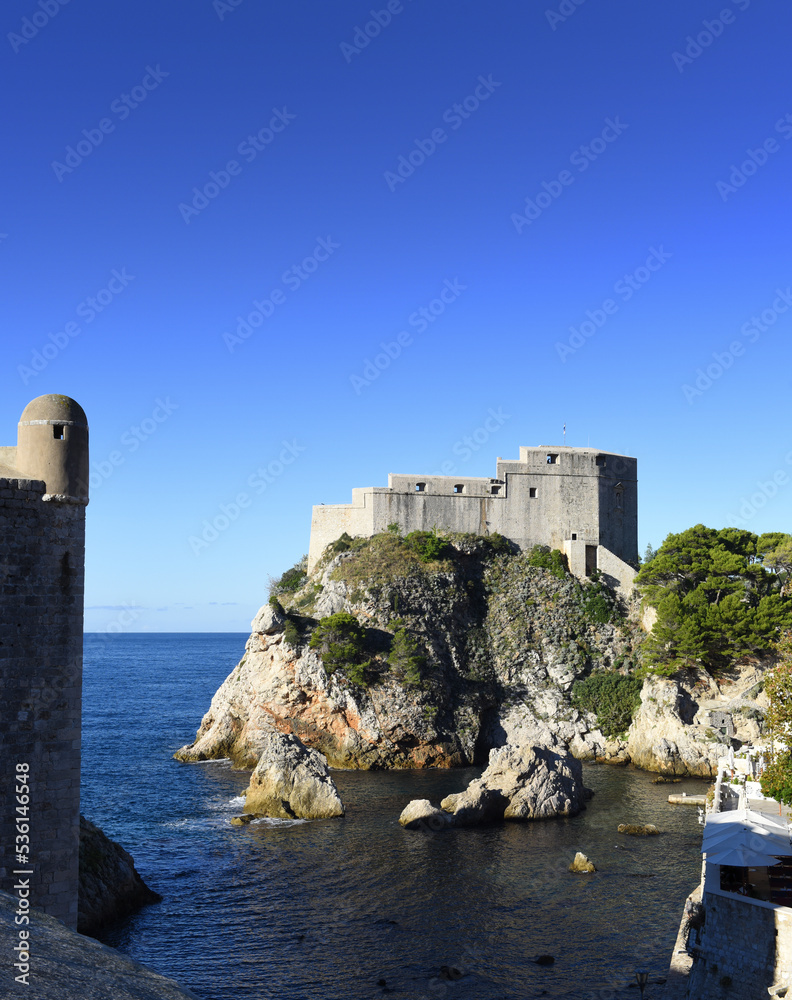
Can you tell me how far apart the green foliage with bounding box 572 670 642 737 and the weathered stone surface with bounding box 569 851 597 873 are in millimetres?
20935

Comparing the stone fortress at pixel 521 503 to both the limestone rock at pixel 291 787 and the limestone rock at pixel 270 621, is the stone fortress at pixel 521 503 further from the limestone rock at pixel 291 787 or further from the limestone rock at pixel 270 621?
the limestone rock at pixel 291 787

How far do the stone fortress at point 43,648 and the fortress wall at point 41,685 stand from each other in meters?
0.02

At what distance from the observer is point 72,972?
527 cm

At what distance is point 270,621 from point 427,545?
1197 centimetres

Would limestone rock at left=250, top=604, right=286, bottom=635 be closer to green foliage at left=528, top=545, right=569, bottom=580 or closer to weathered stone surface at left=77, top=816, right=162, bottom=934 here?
green foliage at left=528, top=545, right=569, bottom=580

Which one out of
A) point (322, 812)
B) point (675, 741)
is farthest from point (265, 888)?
point (675, 741)

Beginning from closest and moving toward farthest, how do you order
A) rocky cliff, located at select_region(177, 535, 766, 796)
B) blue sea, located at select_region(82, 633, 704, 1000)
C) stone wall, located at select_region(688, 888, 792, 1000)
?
stone wall, located at select_region(688, 888, 792, 1000)
blue sea, located at select_region(82, 633, 704, 1000)
rocky cliff, located at select_region(177, 535, 766, 796)

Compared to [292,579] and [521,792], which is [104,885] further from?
[292,579]

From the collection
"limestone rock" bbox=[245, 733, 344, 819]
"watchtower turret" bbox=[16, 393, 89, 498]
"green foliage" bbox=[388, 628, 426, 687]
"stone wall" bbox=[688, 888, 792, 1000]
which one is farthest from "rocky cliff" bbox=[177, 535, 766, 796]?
"watchtower turret" bbox=[16, 393, 89, 498]

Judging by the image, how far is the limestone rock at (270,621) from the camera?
156 ft

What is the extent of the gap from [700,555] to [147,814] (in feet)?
108

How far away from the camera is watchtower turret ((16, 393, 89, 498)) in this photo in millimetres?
13312

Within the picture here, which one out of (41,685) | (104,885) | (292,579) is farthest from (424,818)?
(292,579)

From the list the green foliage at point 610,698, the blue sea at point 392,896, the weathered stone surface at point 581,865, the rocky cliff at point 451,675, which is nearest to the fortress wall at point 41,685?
the blue sea at point 392,896
